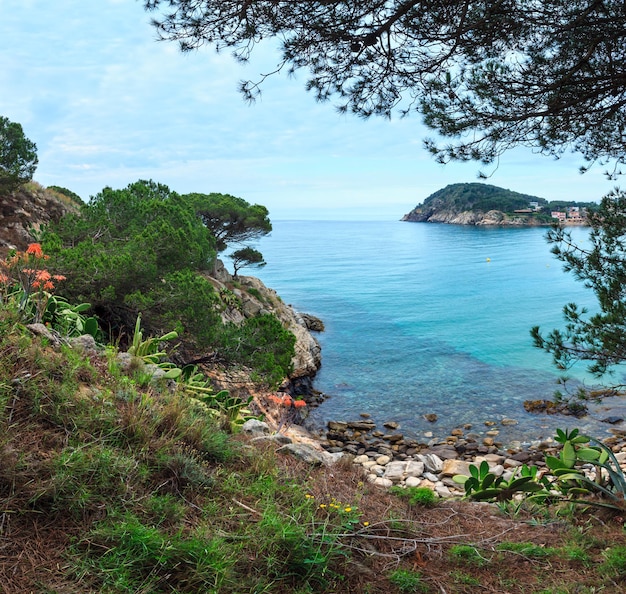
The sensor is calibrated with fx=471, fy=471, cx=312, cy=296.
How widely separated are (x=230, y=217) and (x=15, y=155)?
10534mm

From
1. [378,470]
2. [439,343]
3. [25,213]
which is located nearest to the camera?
[378,470]

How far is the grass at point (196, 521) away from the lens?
2.47 m

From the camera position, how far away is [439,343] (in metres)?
21.5

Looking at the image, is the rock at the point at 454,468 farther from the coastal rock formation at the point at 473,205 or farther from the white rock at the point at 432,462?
the coastal rock formation at the point at 473,205

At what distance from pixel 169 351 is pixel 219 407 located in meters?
2.56

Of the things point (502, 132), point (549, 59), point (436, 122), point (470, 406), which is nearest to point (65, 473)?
point (436, 122)

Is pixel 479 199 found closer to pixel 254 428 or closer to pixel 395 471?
pixel 395 471

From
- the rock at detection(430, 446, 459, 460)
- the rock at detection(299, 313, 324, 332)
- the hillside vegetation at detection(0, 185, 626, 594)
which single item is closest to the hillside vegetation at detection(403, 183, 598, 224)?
the hillside vegetation at detection(0, 185, 626, 594)

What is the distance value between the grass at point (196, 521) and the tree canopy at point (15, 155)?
10.1m

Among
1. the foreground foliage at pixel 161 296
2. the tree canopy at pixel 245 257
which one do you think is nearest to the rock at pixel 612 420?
the foreground foliage at pixel 161 296

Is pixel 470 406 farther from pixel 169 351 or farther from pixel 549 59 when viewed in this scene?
pixel 549 59

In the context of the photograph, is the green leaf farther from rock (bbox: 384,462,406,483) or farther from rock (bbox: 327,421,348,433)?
rock (bbox: 327,421,348,433)

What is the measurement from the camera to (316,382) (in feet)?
53.0

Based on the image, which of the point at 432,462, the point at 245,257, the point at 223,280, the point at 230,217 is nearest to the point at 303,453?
the point at 432,462
